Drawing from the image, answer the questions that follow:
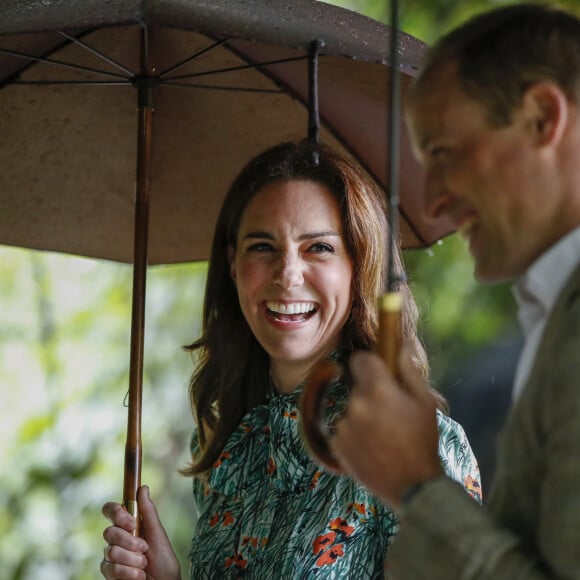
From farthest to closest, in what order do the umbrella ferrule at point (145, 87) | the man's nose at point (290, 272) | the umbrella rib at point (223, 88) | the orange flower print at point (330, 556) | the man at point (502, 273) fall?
the umbrella rib at point (223, 88) < the umbrella ferrule at point (145, 87) < the man's nose at point (290, 272) < the orange flower print at point (330, 556) < the man at point (502, 273)

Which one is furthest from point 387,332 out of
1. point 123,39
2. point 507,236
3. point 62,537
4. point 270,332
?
point 62,537

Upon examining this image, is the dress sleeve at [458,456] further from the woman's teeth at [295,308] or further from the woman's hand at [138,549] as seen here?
the woman's hand at [138,549]

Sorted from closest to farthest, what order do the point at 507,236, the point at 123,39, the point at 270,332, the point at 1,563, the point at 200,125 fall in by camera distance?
1. the point at 507,236
2. the point at 270,332
3. the point at 123,39
4. the point at 200,125
5. the point at 1,563

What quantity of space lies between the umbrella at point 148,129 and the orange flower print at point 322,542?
48cm

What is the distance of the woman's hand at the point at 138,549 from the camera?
2391 mm

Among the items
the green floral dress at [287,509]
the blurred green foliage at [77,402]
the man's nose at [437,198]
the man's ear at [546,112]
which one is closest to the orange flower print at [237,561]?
the green floral dress at [287,509]

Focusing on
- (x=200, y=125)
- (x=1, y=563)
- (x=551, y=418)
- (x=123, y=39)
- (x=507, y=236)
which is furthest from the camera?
(x=1, y=563)

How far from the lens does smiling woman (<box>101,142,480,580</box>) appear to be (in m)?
2.26

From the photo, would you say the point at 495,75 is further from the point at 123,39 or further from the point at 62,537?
the point at 62,537

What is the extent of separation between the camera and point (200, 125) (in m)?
2.95

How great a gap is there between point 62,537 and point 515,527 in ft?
16.7

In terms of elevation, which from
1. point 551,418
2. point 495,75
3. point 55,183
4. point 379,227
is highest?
point 55,183

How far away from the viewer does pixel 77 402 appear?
6129 millimetres

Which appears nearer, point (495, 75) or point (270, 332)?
point (495, 75)
